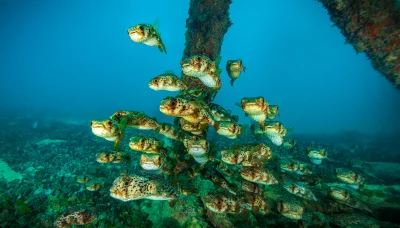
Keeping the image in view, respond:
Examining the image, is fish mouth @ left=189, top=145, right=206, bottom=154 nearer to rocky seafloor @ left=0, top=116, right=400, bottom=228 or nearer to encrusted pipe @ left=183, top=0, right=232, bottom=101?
rocky seafloor @ left=0, top=116, right=400, bottom=228

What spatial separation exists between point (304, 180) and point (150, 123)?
491 cm

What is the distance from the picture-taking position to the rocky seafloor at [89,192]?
18.9ft

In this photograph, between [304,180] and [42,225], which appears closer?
A: [42,225]

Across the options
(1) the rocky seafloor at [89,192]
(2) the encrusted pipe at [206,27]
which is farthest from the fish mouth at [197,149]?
(2) the encrusted pipe at [206,27]

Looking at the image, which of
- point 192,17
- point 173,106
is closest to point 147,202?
point 173,106

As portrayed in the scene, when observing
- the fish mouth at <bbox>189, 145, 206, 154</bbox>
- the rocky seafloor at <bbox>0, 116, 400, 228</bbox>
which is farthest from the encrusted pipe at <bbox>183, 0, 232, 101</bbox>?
the fish mouth at <bbox>189, 145, 206, 154</bbox>

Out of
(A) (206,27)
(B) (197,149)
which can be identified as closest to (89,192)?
(B) (197,149)

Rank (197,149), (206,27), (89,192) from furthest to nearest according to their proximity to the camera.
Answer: (206,27), (89,192), (197,149)

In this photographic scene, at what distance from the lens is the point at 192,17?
8.59 metres

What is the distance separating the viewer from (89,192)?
7.58 m

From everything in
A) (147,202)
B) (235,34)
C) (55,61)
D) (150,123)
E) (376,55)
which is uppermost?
(235,34)

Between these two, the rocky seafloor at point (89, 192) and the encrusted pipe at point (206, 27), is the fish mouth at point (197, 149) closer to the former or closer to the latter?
the rocky seafloor at point (89, 192)

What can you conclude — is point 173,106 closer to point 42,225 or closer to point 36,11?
point 42,225

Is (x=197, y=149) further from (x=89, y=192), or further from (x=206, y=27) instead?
(x=206, y=27)
